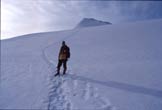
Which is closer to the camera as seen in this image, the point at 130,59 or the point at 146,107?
the point at 146,107

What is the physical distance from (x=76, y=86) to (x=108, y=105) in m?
2.13

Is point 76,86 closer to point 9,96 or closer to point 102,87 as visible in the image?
point 102,87

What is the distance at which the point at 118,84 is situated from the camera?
8.66 m

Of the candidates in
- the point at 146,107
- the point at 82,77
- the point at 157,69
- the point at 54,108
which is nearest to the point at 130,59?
the point at 157,69

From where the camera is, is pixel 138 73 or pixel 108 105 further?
pixel 138 73

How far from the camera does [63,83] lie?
8859 mm

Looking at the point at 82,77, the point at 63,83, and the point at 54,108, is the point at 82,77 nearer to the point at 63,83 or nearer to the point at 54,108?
the point at 63,83

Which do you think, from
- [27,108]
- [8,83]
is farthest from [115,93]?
[8,83]

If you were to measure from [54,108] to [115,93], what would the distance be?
100 inches

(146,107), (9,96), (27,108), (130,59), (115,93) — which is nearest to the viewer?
(27,108)

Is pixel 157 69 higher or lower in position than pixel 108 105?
higher

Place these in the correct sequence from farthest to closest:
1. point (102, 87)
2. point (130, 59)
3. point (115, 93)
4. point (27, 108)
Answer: point (130, 59), point (102, 87), point (115, 93), point (27, 108)

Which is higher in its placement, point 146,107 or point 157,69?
point 157,69

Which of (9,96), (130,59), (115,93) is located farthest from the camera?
(130,59)
